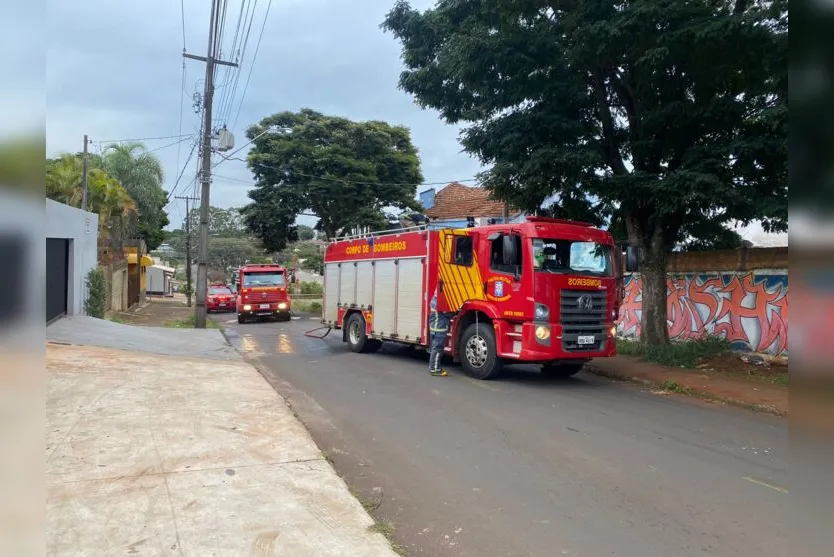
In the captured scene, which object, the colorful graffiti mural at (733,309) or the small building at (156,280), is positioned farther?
the small building at (156,280)

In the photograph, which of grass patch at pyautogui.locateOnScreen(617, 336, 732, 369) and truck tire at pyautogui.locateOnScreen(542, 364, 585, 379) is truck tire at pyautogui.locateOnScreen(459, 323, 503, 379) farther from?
grass patch at pyautogui.locateOnScreen(617, 336, 732, 369)

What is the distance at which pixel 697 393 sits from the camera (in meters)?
9.38

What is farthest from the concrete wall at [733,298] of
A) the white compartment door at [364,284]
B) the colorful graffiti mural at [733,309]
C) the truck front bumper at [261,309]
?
the truck front bumper at [261,309]

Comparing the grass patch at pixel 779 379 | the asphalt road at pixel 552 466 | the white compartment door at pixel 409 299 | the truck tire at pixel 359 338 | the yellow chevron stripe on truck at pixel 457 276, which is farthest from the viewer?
the truck tire at pixel 359 338

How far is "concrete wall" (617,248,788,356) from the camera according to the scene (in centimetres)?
1132

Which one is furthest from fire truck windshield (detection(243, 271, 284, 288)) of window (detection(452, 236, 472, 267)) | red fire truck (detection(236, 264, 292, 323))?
window (detection(452, 236, 472, 267))

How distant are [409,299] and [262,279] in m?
14.3

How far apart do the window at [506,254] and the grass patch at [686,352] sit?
4.30 metres

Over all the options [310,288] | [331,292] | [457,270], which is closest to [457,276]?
[457,270]

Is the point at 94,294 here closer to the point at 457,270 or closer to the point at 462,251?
the point at 457,270

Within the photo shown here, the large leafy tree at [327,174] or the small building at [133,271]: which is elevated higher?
the large leafy tree at [327,174]

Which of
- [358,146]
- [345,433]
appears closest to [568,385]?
[345,433]

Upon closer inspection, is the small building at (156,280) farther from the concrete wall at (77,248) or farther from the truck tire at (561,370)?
the truck tire at (561,370)

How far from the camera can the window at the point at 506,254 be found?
961 centimetres
